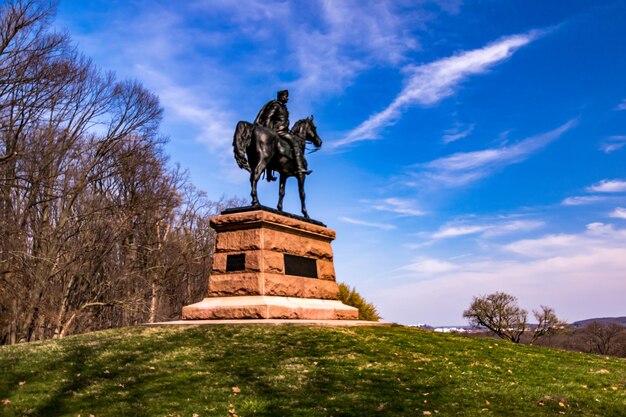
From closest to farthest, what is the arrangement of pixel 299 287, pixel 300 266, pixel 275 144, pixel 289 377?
pixel 289 377
pixel 299 287
pixel 300 266
pixel 275 144

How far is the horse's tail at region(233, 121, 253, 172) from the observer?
53.0 ft

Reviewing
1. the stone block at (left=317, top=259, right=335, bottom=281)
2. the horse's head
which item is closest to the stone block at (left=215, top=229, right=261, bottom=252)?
the stone block at (left=317, top=259, right=335, bottom=281)

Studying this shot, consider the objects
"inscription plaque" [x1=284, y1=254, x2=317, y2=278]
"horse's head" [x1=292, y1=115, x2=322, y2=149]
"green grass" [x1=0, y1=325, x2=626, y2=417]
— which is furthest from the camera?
"horse's head" [x1=292, y1=115, x2=322, y2=149]

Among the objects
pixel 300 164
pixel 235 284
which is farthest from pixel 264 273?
pixel 300 164

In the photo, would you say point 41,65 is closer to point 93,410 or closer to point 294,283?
point 294,283

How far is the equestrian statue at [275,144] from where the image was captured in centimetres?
1627

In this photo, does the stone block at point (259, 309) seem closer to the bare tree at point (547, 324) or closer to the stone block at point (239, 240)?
the stone block at point (239, 240)

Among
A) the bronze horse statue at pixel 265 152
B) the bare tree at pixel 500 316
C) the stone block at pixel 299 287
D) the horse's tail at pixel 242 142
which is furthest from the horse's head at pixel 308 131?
the bare tree at pixel 500 316

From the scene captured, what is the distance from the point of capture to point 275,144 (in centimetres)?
1692

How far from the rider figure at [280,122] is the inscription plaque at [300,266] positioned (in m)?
3.05

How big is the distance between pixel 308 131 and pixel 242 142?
303 cm

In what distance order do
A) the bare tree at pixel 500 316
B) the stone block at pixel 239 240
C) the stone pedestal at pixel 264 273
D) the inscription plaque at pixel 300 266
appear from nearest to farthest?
1. the stone pedestal at pixel 264 273
2. the stone block at pixel 239 240
3. the inscription plaque at pixel 300 266
4. the bare tree at pixel 500 316

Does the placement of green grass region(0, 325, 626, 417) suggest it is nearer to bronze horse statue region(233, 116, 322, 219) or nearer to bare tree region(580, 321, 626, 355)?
bronze horse statue region(233, 116, 322, 219)

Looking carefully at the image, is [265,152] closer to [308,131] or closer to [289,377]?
[308,131]
